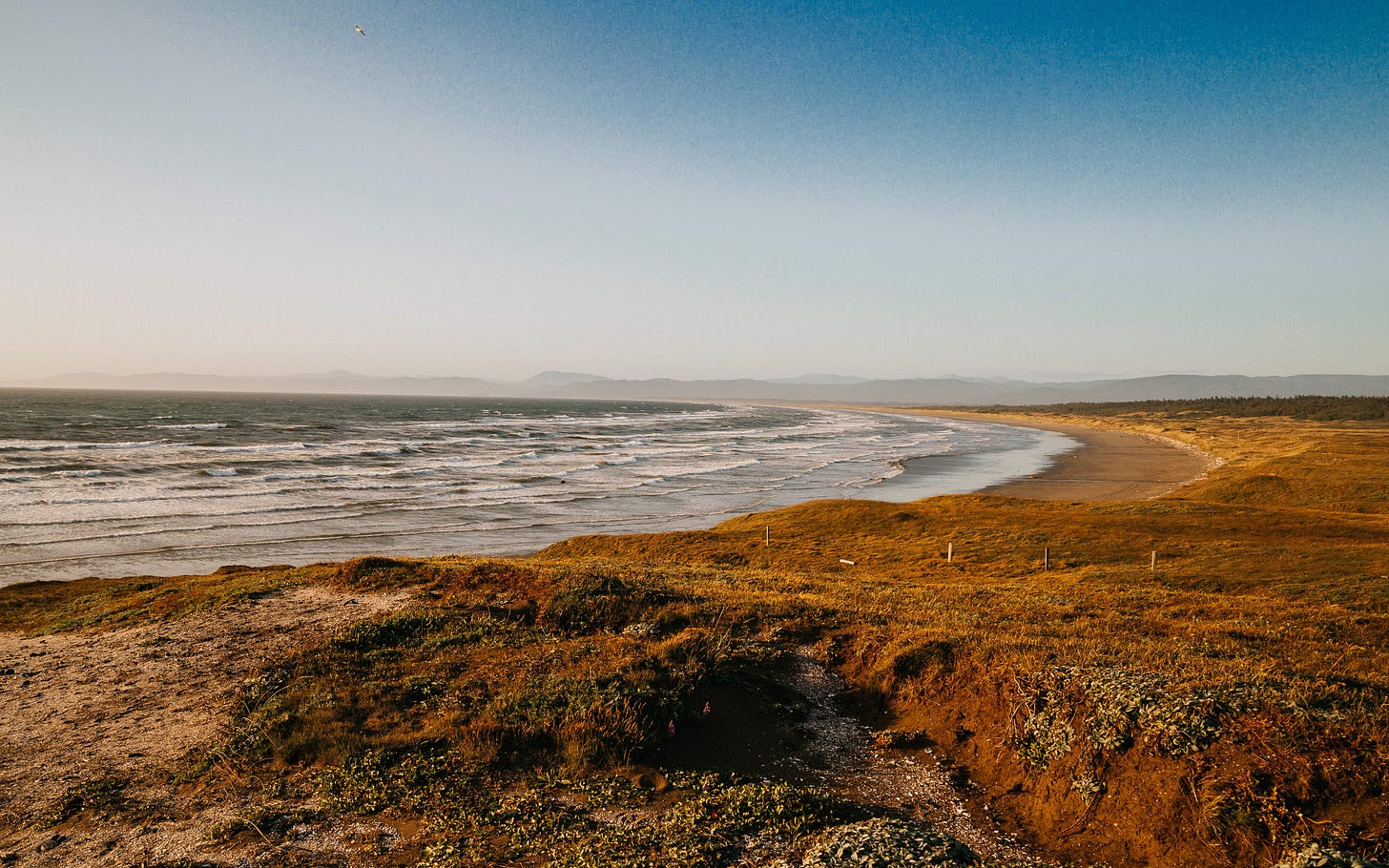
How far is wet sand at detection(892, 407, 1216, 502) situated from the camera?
50406 mm

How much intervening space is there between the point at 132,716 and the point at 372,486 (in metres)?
41.5

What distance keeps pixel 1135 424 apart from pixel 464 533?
14064 centimetres

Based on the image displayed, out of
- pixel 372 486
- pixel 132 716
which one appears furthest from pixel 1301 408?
pixel 132 716

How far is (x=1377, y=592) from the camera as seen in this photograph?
1695cm

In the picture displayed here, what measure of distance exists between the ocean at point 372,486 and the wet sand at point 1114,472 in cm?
335

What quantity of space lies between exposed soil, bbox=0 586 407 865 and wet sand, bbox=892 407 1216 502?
158 feet

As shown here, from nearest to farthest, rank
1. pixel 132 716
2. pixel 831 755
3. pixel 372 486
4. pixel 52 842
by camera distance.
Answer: pixel 52 842 < pixel 831 755 < pixel 132 716 < pixel 372 486

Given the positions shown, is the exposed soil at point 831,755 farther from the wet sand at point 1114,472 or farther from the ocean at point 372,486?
the wet sand at point 1114,472

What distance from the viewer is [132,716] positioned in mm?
9758

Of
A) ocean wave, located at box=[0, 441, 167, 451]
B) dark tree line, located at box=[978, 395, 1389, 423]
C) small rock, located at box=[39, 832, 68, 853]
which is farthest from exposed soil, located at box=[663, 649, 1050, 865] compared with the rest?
dark tree line, located at box=[978, 395, 1389, 423]

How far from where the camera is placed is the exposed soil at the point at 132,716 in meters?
6.79

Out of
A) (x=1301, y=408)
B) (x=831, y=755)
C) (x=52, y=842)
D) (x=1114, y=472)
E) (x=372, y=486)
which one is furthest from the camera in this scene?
(x=1301, y=408)

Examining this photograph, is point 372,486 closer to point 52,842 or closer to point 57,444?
point 57,444

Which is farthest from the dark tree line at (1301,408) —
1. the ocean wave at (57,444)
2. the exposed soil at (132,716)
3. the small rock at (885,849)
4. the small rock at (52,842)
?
the ocean wave at (57,444)
